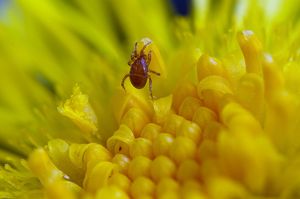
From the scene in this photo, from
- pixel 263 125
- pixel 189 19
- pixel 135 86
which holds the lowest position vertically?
pixel 263 125

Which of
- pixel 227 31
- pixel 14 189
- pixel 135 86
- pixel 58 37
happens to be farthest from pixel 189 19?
pixel 14 189

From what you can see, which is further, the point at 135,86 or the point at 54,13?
the point at 54,13

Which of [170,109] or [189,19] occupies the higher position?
[189,19]

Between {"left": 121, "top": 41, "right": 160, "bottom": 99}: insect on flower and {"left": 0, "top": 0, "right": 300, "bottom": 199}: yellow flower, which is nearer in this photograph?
{"left": 0, "top": 0, "right": 300, "bottom": 199}: yellow flower

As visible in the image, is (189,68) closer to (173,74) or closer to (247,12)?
(173,74)

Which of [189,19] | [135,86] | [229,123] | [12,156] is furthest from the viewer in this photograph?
[189,19]

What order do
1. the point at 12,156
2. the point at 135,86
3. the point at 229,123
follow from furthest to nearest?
the point at 12,156 → the point at 135,86 → the point at 229,123

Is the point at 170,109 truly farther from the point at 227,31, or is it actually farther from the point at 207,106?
the point at 227,31

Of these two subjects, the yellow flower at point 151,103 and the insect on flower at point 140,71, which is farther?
the insect on flower at point 140,71
